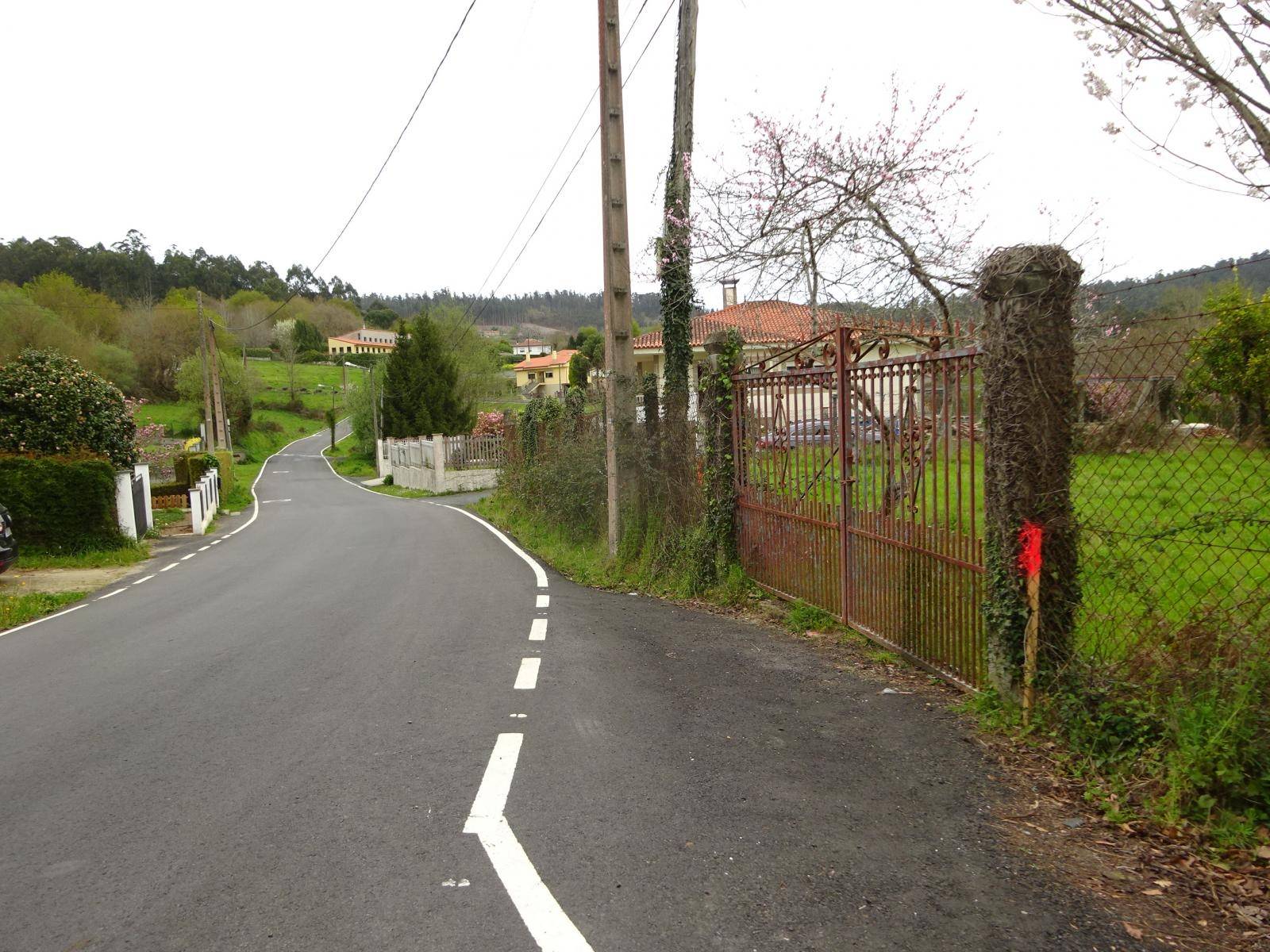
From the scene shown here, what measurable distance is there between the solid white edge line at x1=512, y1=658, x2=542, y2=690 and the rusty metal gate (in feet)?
8.46

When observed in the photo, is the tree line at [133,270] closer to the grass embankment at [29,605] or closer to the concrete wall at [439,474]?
the concrete wall at [439,474]

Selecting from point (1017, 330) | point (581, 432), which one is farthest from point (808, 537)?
point (581, 432)

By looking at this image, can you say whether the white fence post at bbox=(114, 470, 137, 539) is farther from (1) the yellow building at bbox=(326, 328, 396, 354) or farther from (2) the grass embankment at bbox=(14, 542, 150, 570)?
(1) the yellow building at bbox=(326, 328, 396, 354)

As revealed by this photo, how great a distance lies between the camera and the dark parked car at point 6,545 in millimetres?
13289

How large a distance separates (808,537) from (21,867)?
19.5 ft

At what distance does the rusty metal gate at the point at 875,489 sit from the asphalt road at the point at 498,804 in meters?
0.68

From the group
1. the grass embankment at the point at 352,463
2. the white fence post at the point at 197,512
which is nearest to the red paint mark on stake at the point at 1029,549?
the white fence post at the point at 197,512

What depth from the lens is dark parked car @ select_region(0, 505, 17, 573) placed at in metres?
13.3

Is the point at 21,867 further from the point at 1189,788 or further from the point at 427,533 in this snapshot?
the point at 427,533

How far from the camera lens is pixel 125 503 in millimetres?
19766

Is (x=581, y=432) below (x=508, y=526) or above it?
above

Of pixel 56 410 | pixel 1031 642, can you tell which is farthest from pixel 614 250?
pixel 56 410

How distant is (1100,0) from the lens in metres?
4.72

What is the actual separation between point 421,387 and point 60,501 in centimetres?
4049
